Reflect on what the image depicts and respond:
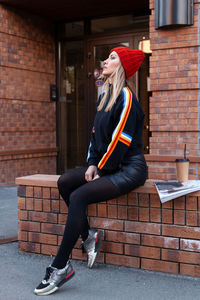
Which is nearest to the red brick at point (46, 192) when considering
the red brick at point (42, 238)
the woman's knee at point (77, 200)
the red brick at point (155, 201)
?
the red brick at point (42, 238)

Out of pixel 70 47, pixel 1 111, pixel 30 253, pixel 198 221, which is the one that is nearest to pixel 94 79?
Answer: pixel 70 47

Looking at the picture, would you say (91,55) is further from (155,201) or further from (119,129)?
(155,201)

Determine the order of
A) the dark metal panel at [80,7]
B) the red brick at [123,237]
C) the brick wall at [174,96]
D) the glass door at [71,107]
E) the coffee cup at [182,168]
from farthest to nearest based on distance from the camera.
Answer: the glass door at [71,107] → the dark metal panel at [80,7] → the brick wall at [174,96] → the red brick at [123,237] → the coffee cup at [182,168]

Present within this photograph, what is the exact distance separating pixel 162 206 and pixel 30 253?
1.36 metres

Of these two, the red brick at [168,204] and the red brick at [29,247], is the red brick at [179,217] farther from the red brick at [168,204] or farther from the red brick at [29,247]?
the red brick at [29,247]

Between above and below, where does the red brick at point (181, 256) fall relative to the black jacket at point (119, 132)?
below

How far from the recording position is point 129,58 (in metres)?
3.45

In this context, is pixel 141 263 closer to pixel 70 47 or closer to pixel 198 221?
pixel 198 221

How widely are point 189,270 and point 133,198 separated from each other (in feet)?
2.24

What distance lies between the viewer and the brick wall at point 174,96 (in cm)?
543

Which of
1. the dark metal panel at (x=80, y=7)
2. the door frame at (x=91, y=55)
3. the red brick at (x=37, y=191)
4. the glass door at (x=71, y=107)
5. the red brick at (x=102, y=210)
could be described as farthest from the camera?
the glass door at (x=71, y=107)

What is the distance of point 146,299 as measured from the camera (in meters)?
2.88

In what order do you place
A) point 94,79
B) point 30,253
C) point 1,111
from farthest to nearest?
point 94,79, point 1,111, point 30,253

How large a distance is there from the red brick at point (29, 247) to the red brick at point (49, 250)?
0.05 meters
